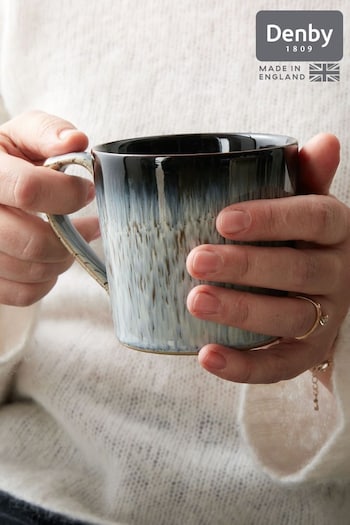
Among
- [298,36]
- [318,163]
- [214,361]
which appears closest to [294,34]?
[298,36]

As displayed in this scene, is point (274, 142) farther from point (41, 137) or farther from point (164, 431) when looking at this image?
point (164, 431)

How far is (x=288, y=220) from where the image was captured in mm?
416

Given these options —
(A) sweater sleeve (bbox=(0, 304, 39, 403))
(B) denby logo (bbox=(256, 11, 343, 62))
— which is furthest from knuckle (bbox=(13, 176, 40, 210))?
(B) denby logo (bbox=(256, 11, 343, 62))

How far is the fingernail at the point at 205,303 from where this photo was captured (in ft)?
1.34

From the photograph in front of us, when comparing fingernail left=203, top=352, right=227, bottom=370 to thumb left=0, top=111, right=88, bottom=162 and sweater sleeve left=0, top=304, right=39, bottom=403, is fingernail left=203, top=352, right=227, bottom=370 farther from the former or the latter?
sweater sleeve left=0, top=304, right=39, bottom=403

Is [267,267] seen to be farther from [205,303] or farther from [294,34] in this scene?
[294,34]

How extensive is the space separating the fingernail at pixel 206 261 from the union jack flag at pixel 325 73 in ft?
1.24

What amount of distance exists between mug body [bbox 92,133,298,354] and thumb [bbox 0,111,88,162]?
39 millimetres

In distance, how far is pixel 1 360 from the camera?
27.8 inches

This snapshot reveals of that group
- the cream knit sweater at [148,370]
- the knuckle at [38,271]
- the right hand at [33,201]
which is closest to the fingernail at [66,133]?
the right hand at [33,201]

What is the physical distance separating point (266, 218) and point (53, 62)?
0.47 meters

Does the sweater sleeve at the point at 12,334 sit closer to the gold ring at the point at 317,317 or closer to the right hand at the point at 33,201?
the right hand at the point at 33,201

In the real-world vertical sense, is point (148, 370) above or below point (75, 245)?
below

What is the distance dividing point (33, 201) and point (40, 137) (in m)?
0.07
